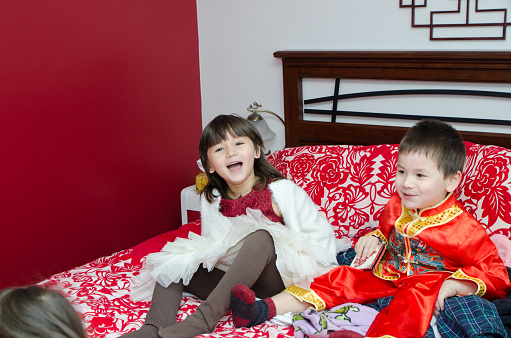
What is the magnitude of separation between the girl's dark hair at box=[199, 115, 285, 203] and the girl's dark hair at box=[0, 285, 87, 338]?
1151 mm

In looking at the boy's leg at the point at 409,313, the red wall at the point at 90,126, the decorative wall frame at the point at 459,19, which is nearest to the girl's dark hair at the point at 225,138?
the boy's leg at the point at 409,313

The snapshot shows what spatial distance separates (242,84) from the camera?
306 centimetres

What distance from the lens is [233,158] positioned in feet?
6.63

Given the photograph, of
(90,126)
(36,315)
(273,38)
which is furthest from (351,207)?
(36,315)

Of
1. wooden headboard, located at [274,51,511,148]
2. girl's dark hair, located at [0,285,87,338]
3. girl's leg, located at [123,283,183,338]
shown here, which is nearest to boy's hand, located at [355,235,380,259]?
girl's leg, located at [123,283,183,338]

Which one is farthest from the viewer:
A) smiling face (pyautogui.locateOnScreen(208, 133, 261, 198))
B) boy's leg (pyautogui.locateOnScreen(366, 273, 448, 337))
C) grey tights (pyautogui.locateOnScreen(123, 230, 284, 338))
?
smiling face (pyautogui.locateOnScreen(208, 133, 261, 198))

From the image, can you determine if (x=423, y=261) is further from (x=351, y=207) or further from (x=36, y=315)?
(x=36, y=315)

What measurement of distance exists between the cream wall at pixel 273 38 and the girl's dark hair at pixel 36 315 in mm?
1963

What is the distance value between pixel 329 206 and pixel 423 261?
22.1 inches

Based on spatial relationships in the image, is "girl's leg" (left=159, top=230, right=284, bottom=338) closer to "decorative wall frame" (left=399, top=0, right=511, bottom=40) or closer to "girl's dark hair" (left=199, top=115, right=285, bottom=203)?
"girl's dark hair" (left=199, top=115, right=285, bottom=203)

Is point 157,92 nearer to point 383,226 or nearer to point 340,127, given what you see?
point 340,127

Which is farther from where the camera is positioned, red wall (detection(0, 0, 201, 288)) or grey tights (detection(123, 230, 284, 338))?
red wall (detection(0, 0, 201, 288))

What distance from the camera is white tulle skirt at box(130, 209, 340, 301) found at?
178cm

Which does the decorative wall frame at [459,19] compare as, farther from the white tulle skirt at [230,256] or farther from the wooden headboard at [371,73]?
the white tulle skirt at [230,256]
